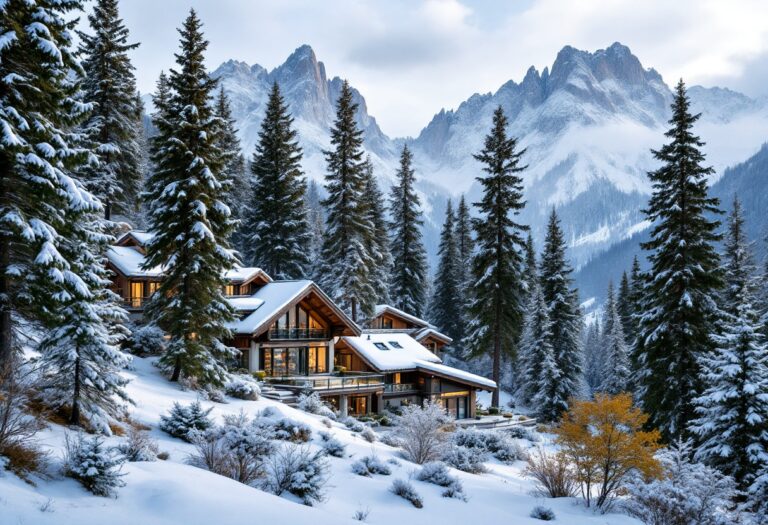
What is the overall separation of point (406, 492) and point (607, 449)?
22.1 ft

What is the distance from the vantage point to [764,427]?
2073 cm

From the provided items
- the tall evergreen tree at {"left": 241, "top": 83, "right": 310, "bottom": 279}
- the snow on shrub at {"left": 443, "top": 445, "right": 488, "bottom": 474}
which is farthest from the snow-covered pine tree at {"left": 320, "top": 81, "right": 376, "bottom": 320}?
the snow on shrub at {"left": 443, "top": 445, "right": 488, "bottom": 474}

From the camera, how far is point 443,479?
54.1 feet

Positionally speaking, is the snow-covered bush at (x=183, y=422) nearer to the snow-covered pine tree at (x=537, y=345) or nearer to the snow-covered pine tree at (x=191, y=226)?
the snow-covered pine tree at (x=191, y=226)

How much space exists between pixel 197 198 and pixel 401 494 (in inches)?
682

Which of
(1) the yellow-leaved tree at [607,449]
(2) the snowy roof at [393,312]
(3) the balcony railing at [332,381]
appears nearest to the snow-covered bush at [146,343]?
(3) the balcony railing at [332,381]

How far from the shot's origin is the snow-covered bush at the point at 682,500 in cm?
1450

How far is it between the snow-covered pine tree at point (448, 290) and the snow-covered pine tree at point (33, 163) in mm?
53296

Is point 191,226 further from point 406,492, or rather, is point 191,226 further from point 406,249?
point 406,249

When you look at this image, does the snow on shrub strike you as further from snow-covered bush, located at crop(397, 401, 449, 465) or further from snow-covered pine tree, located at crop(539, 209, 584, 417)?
snow-covered pine tree, located at crop(539, 209, 584, 417)

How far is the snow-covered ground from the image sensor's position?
9.02 m

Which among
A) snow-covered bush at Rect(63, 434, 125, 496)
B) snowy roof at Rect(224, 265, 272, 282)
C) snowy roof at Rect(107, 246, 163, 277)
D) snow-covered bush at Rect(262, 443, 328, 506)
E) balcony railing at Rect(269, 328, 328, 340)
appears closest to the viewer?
snow-covered bush at Rect(63, 434, 125, 496)

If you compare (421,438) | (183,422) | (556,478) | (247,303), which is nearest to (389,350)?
(247,303)

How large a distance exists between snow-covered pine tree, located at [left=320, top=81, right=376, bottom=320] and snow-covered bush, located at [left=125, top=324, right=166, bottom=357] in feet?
54.6
